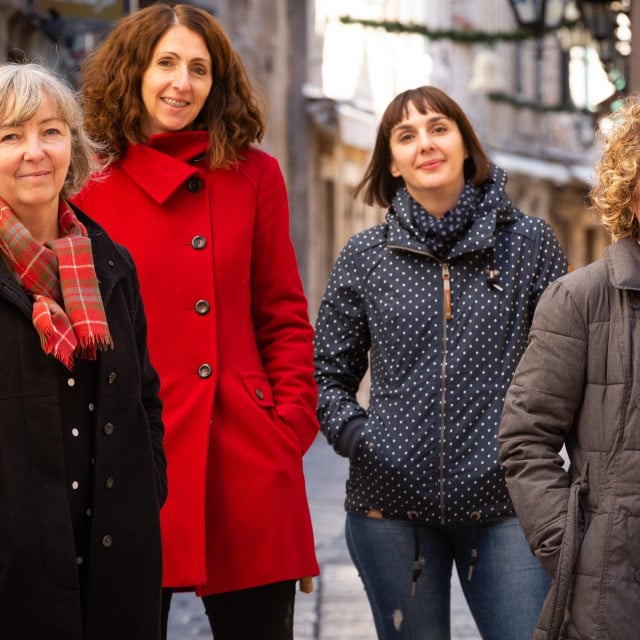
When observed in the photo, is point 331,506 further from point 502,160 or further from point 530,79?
point 530,79

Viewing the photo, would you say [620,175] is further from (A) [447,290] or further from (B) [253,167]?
(B) [253,167]

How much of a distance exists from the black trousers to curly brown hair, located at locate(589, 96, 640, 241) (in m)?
1.46

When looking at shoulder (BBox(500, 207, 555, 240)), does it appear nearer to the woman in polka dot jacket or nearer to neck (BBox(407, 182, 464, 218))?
the woman in polka dot jacket

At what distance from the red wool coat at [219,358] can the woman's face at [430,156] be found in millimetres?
442

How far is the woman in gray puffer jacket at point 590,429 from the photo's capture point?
12.8ft

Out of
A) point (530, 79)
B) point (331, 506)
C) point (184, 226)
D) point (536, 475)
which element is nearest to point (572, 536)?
point (536, 475)

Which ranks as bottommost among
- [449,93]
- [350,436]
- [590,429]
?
[449,93]

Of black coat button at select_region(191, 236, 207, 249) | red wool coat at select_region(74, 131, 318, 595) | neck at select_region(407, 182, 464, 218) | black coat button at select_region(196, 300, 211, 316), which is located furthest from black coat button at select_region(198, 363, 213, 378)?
neck at select_region(407, 182, 464, 218)

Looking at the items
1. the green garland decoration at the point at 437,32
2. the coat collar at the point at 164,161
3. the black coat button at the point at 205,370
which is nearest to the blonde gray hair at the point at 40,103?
the coat collar at the point at 164,161

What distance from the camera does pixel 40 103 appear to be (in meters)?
4.02

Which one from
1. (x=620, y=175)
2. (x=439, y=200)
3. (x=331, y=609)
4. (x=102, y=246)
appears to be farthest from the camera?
(x=331, y=609)

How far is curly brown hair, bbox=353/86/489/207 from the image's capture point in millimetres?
5301

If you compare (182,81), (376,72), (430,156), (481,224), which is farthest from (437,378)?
(376,72)

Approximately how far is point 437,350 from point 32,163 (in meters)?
1.45
